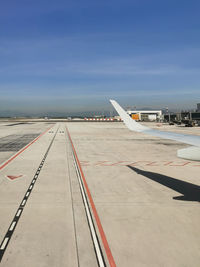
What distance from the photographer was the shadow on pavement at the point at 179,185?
10.5m

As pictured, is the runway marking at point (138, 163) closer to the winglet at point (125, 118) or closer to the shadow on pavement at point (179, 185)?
the shadow on pavement at point (179, 185)

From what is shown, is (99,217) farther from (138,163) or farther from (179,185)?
(138,163)

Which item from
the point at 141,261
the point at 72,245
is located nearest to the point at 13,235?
the point at 72,245

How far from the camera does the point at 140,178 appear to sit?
45.5 feet

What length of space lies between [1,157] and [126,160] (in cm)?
1177

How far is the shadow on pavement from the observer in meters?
10.5

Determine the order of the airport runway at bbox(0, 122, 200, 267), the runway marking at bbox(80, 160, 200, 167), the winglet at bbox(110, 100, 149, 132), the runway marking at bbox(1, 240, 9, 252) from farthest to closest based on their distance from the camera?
1. the runway marking at bbox(80, 160, 200, 167)
2. the winglet at bbox(110, 100, 149, 132)
3. the runway marking at bbox(1, 240, 9, 252)
4. the airport runway at bbox(0, 122, 200, 267)

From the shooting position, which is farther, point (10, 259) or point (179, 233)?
point (179, 233)

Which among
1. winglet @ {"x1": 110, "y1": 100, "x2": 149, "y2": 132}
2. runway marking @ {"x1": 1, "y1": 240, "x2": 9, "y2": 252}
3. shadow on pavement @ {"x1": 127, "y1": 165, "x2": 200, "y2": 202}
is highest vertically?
winglet @ {"x1": 110, "y1": 100, "x2": 149, "y2": 132}

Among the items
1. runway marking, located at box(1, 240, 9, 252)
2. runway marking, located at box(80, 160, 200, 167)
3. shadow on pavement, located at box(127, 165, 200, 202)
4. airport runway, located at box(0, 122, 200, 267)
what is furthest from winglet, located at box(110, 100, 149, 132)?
runway marking, located at box(1, 240, 9, 252)

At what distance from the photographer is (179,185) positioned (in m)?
12.4

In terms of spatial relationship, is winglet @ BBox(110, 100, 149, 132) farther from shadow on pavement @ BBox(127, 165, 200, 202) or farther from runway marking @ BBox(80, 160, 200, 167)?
runway marking @ BBox(80, 160, 200, 167)

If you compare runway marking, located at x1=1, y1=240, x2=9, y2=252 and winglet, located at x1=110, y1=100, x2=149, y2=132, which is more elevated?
winglet, located at x1=110, y1=100, x2=149, y2=132

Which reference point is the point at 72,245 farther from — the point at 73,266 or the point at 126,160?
the point at 126,160
